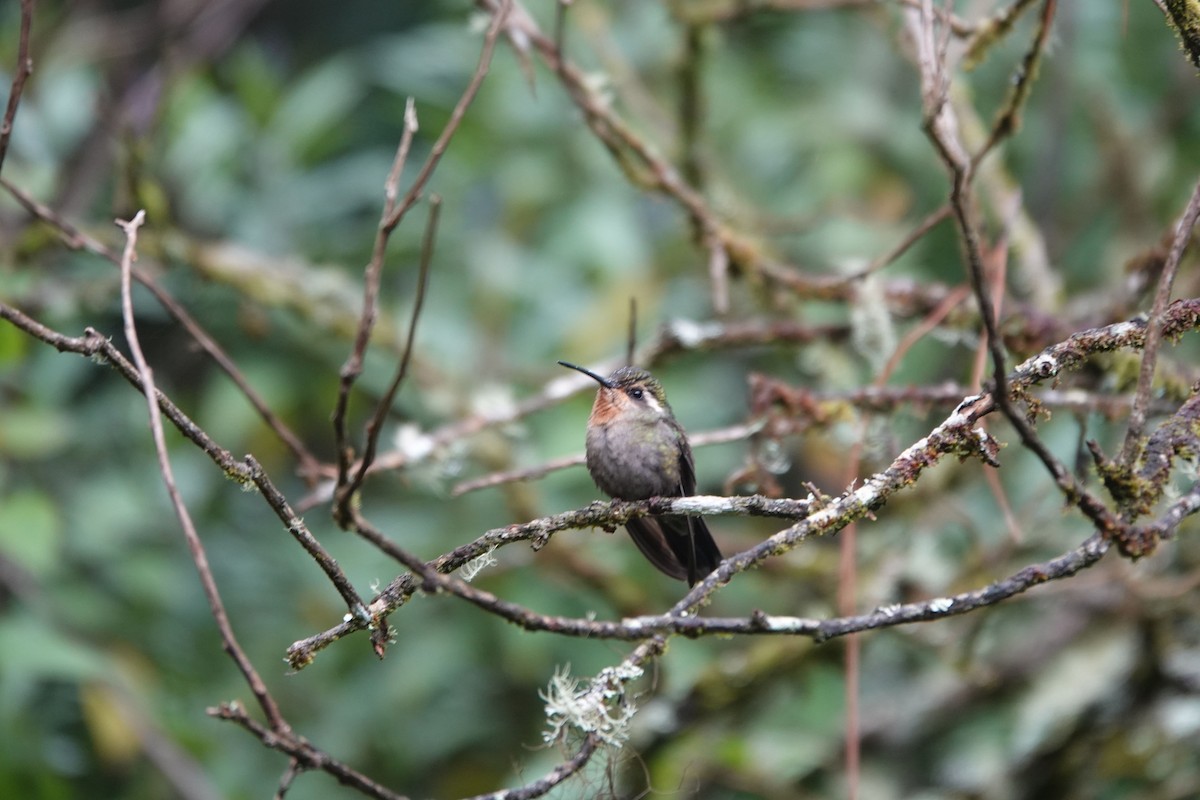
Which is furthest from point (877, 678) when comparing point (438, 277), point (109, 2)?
point (109, 2)

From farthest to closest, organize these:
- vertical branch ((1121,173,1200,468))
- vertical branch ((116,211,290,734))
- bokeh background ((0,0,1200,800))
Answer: bokeh background ((0,0,1200,800)) < vertical branch ((1121,173,1200,468)) < vertical branch ((116,211,290,734))

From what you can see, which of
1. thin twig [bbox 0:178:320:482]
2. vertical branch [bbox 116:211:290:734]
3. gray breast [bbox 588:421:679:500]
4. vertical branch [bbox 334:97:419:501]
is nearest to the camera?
vertical branch [bbox 334:97:419:501]

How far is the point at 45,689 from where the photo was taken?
21.6 feet

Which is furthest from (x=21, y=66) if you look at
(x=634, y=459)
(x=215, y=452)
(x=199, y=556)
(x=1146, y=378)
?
(x=1146, y=378)

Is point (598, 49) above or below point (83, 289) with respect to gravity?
above

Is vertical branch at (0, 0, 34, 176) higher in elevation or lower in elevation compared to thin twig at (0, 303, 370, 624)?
higher

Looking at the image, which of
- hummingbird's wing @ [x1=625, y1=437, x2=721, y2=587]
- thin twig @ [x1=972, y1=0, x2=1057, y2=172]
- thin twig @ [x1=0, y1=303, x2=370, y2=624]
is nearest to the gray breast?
hummingbird's wing @ [x1=625, y1=437, x2=721, y2=587]

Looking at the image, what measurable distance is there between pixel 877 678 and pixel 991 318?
480cm

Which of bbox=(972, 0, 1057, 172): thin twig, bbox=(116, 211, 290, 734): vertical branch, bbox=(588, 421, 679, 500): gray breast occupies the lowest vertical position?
bbox=(116, 211, 290, 734): vertical branch

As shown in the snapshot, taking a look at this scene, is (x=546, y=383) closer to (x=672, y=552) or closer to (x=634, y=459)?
(x=634, y=459)

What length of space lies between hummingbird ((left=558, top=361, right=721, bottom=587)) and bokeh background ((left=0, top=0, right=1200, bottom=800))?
15.9 inches

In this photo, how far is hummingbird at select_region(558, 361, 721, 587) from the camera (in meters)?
3.62

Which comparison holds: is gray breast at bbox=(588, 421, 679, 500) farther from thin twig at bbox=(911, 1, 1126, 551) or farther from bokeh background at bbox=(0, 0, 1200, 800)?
thin twig at bbox=(911, 1, 1126, 551)

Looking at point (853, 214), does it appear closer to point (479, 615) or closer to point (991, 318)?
point (479, 615)
